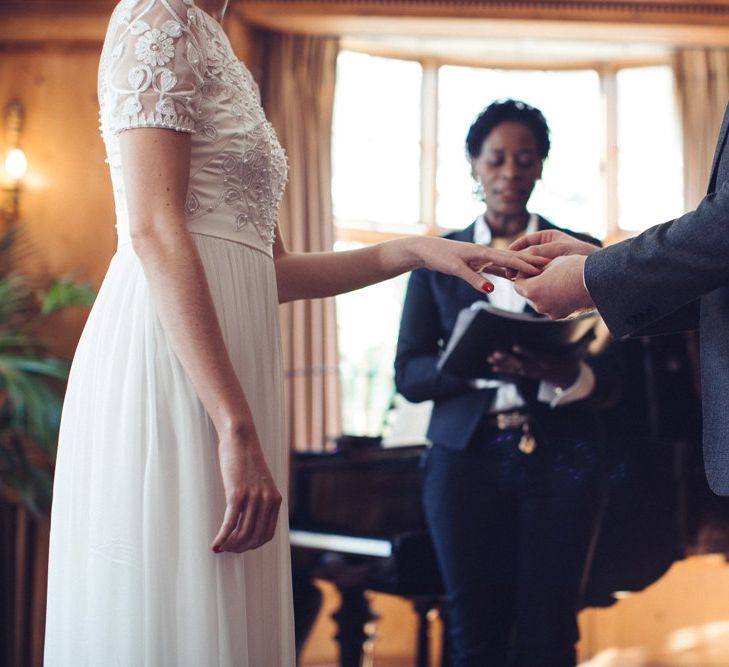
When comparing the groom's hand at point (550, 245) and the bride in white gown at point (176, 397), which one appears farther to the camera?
the groom's hand at point (550, 245)

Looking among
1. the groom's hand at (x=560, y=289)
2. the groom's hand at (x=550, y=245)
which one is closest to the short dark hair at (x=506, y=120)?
the groom's hand at (x=550, y=245)

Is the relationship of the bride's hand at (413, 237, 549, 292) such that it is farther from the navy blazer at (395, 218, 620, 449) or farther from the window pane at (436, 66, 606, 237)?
the window pane at (436, 66, 606, 237)

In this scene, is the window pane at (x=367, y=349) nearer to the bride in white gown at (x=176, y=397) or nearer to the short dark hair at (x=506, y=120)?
the short dark hair at (x=506, y=120)

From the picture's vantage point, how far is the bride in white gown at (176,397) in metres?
1.46

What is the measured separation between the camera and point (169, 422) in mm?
1521

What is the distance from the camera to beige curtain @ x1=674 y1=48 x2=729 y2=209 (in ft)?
20.3

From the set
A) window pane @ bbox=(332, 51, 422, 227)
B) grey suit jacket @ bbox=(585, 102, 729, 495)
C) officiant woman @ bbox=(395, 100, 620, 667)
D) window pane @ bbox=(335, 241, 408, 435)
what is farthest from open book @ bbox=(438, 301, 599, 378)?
window pane @ bbox=(332, 51, 422, 227)

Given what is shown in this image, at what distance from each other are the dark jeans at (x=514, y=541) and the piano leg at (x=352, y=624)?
1.01m

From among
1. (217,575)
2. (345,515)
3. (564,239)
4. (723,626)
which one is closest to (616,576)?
(345,515)

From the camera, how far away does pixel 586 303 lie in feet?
6.10

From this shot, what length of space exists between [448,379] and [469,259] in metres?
0.67

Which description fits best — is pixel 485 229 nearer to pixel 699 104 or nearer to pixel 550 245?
pixel 550 245

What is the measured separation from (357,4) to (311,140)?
78 cm

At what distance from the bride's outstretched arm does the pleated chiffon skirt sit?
14.2 inches
